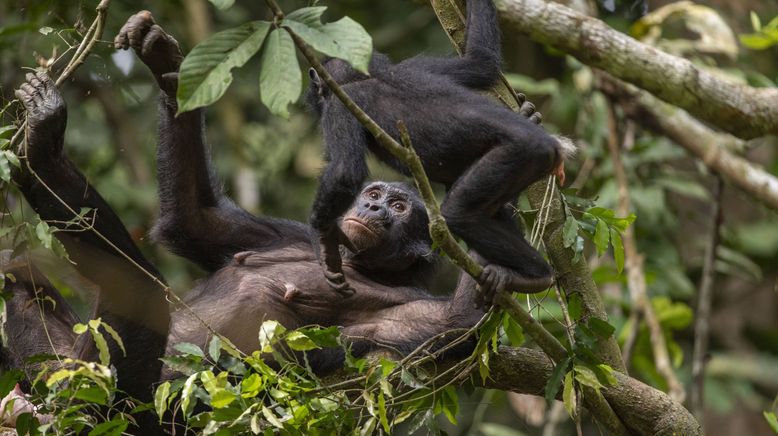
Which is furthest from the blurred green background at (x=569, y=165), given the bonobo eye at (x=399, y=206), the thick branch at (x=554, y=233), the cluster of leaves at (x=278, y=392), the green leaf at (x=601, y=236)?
the green leaf at (x=601, y=236)

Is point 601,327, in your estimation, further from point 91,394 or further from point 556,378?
point 91,394

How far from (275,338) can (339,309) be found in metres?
1.49

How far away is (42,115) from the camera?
4.87 meters

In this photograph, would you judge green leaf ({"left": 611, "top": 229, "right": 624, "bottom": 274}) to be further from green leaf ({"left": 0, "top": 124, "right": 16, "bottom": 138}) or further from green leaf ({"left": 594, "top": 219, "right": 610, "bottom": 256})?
green leaf ({"left": 0, "top": 124, "right": 16, "bottom": 138})

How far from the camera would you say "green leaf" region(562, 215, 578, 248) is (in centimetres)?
472

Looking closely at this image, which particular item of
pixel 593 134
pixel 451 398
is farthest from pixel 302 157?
pixel 451 398

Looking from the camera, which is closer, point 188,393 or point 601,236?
point 188,393

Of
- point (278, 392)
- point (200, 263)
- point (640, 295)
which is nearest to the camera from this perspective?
point (278, 392)

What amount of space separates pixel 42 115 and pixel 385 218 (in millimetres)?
1848

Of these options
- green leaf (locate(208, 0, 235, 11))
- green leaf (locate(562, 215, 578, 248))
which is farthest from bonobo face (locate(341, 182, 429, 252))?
green leaf (locate(208, 0, 235, 11))

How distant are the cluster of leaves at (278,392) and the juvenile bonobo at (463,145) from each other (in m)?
0.62

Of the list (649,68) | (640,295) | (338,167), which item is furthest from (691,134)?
(338,167)

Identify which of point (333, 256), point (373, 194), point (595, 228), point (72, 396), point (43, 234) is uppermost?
point (43, 234)

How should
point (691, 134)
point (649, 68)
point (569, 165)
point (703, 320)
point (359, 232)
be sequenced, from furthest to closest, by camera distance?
1. point (569, 165)
2. point (691, 134)
3. point (703, 320)
4. point (649, 68)
5. point (359, 232)
